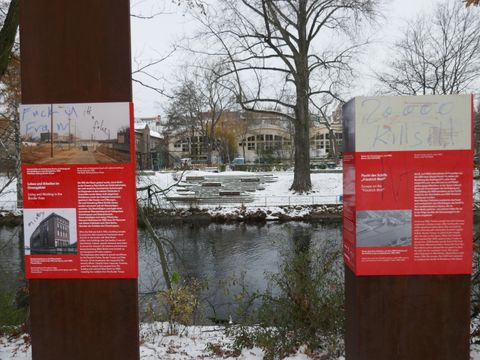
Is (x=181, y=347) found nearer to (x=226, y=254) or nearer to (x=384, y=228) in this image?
(x=384, y=228)

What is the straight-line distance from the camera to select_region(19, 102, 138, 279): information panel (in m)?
3.11

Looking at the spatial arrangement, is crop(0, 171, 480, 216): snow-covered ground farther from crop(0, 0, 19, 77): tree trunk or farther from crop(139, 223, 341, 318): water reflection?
crop(0, 0, 19, 77): tree trunk

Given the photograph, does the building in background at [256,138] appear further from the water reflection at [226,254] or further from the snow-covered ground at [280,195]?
the water reflection at [226,254]

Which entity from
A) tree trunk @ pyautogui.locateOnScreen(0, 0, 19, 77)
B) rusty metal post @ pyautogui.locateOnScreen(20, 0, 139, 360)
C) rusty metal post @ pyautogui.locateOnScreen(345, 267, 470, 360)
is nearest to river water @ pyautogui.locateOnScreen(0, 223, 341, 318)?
tree trunk @ pyautogui.locateOnScreen(0, 0, 19, 77)

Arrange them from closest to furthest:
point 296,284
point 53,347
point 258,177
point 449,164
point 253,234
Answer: point 449,164 < point 53,347 < point 296,284 < point 253,234 < point 258,177

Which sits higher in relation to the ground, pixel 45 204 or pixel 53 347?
pixel 45 204

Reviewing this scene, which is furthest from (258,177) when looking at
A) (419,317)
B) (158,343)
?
(419,317)

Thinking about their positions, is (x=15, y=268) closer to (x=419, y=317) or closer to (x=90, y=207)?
(x=90, y=207)

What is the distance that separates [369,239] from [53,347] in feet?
8.63

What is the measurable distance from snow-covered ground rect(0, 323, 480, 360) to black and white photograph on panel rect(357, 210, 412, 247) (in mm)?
2103

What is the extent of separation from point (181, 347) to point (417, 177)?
396 cm

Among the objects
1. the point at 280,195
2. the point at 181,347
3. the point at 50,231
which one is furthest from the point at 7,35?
the point at 280,195

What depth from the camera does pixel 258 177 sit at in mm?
36875

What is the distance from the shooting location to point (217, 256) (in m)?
17.2
